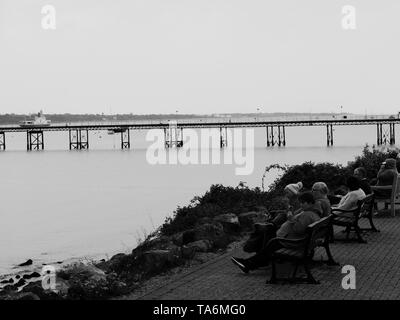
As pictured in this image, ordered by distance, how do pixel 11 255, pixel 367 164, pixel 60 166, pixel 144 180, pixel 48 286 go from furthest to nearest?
pixel 60 166 < pixel 144 180 < pixel 11 255 < pixel 367 164 < pixel 48 286

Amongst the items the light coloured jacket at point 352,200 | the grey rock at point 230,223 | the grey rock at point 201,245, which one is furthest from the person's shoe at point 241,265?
the grey rock at point 230,223

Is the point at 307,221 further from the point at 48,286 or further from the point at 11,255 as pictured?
the point at 11,255

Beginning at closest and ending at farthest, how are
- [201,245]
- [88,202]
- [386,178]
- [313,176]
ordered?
[201,245] → [386,178] → [313,176] → [88,202]

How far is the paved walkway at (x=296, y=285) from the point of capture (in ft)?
32.5

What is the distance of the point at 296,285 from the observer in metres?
10.6

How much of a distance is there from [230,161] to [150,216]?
5484cm

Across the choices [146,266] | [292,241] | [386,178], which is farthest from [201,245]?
[386,178]

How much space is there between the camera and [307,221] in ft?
35.3

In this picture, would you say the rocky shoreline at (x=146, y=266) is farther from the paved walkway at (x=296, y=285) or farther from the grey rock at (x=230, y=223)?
the paved walkway at (x=296, y=285)

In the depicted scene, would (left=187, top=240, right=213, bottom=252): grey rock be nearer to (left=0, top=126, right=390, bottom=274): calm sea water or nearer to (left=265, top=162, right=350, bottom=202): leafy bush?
(left=265, top=162, right=350, bottom=202): leafy bush

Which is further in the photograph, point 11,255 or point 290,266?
point 11,255

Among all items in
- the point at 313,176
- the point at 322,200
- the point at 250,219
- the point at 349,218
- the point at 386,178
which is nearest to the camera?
the point at 322,200

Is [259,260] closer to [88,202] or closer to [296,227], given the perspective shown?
[296,227]
